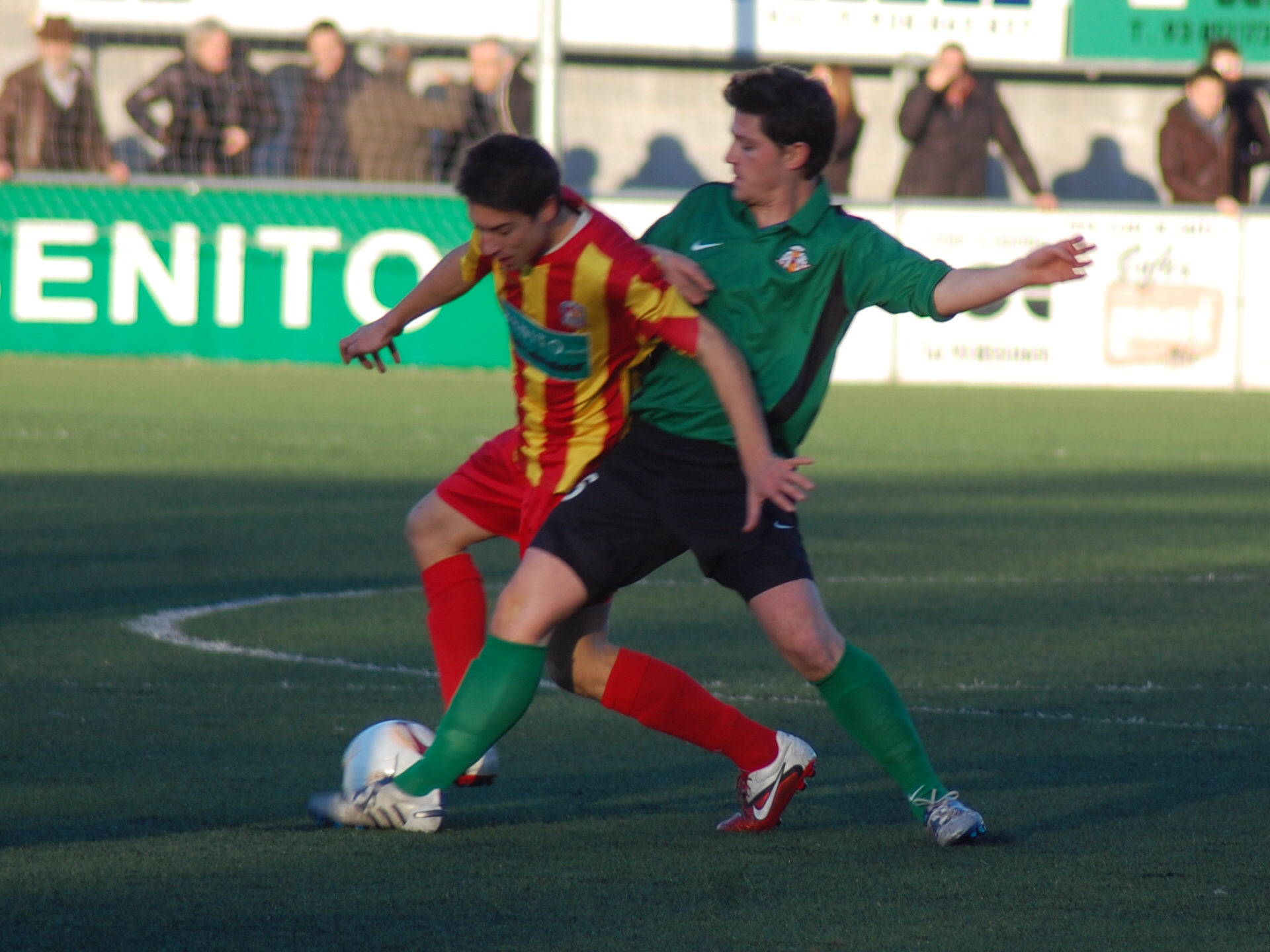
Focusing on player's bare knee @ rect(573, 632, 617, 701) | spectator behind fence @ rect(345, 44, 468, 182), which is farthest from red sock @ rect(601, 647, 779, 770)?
spectator behind fence @ rect(345, 44, 468, 182)

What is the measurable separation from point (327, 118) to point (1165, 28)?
25.8 feet

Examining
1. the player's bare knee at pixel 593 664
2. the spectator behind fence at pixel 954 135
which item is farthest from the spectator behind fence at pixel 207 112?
the player's bare knee at pixel 593 664

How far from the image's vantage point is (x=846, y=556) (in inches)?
309

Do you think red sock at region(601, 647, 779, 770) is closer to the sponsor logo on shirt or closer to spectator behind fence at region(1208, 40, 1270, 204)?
the sponsor logo on shirt

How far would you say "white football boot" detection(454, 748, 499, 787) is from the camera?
4.38 metres

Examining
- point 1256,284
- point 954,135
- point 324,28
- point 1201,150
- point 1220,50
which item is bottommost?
point 1256,284

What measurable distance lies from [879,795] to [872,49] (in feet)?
51.5

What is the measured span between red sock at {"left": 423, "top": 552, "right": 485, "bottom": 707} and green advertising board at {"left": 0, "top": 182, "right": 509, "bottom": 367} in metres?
11.6

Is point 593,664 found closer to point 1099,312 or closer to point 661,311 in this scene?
point 661,311

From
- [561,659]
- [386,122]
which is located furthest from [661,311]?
[386,122]

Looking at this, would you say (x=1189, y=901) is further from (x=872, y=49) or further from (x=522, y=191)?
(x=872, y=49)

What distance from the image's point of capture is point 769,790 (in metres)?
4.04

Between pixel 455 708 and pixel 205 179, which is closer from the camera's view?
pixel 455 708

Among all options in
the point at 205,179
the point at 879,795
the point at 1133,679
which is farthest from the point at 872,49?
the point at 879,795
